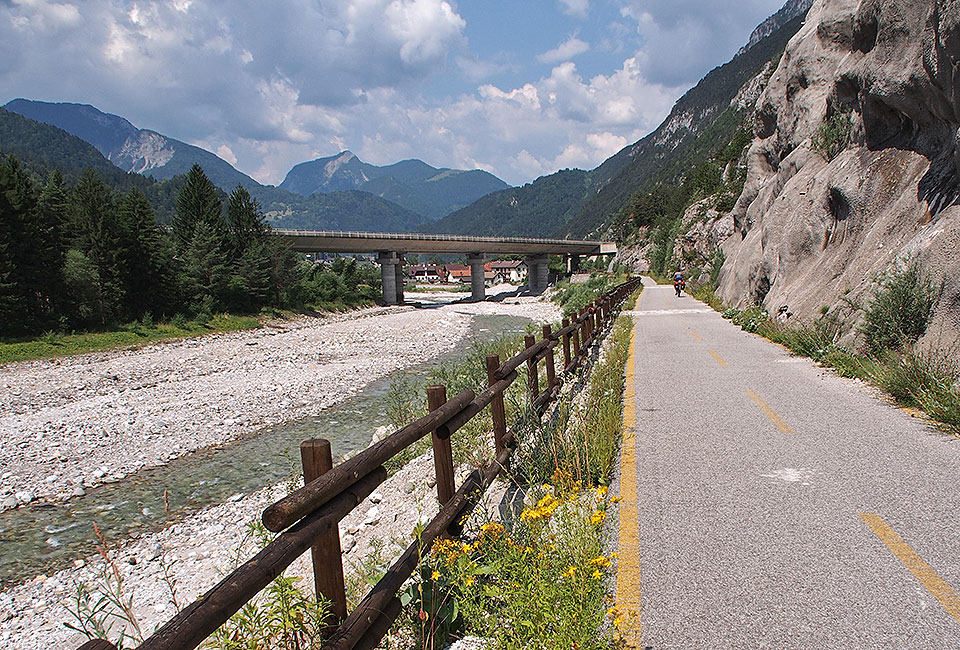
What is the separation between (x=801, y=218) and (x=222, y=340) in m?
34.4

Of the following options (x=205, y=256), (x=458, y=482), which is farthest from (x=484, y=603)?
(x=205, y=256)

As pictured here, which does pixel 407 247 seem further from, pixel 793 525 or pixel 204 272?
pixel 793 525

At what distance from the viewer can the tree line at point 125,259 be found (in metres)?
31.2

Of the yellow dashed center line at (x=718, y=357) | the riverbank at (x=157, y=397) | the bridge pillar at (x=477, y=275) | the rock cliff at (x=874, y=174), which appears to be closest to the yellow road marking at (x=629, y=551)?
the yellow dashed center line at (x=718, y=357)

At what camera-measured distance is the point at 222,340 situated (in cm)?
3734

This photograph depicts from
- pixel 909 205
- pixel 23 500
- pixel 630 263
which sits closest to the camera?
pixel 23 500

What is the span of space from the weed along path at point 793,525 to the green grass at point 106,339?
31.6m

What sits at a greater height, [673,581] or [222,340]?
[673,581]

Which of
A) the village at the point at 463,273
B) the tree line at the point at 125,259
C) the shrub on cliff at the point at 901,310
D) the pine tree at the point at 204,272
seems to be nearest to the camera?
the shrub on cliff at the point at 901,310

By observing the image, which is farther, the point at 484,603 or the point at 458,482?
the point at 458,482

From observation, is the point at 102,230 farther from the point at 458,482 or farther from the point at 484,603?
the point at 484,603

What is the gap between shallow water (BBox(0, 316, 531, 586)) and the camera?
7535 mm

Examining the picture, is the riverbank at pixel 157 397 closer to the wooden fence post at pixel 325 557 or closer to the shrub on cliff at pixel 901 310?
the wooden fence post at pixel 325 557

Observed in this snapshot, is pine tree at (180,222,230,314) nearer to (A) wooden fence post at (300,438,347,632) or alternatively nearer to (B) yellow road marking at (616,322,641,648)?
(B) yellow road marking at (616,322,641,648)
